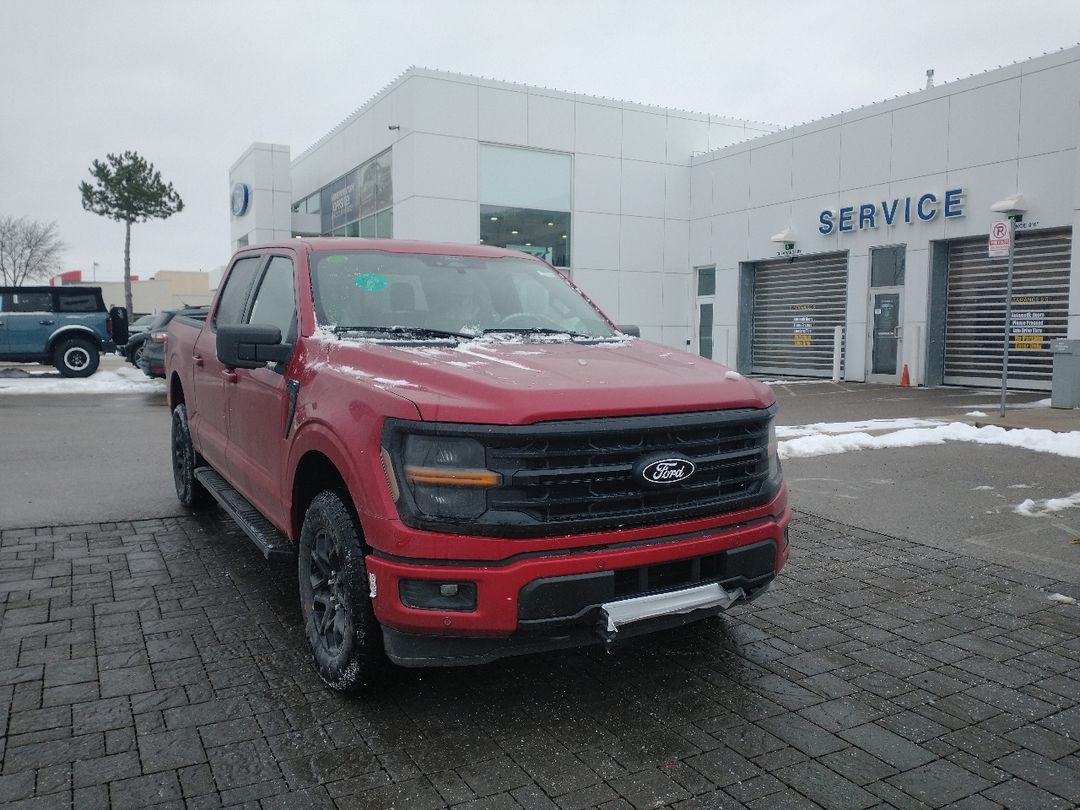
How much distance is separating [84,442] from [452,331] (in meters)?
8.26

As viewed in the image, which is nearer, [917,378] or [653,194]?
[917,378]

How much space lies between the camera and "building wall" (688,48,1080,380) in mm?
16047

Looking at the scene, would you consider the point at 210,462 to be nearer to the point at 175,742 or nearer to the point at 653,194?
the point at 175,742

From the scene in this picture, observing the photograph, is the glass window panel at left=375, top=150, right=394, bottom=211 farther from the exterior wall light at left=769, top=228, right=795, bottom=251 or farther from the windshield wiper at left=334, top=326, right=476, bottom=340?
the windshield wiper at left=334, top=326, right=476, bottom=340

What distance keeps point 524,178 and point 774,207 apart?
679 cm

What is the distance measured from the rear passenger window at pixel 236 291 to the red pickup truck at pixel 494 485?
114 centimetres

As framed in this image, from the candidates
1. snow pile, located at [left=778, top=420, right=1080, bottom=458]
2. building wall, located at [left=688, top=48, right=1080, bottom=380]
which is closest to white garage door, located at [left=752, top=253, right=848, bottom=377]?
building wall, located at [left=688, top=48, right=1080, bottom=380]

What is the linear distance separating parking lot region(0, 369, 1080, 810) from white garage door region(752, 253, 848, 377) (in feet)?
54.0

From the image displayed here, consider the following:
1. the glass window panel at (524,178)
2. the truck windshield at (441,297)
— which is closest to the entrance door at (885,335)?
the glass window panel at (524,178)

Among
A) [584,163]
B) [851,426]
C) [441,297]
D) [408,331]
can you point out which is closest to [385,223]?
[584,163]

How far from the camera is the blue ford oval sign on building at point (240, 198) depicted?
33.0m

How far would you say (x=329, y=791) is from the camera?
9.32 ft

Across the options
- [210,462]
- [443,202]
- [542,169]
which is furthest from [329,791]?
[542,169]

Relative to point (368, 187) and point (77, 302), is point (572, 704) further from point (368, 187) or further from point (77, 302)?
point (368, 187)
